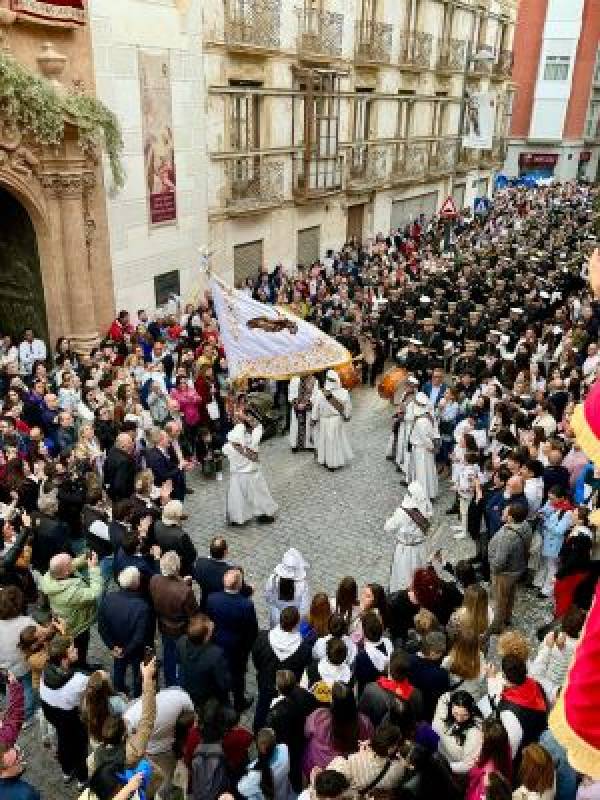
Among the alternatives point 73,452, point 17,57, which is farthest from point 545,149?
point 73,452

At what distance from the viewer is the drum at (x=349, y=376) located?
1366 cm

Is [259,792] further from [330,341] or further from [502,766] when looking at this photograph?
[330,341]

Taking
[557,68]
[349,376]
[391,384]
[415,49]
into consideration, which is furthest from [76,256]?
[557,68]

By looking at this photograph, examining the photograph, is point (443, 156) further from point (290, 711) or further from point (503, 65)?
point (290, 711)

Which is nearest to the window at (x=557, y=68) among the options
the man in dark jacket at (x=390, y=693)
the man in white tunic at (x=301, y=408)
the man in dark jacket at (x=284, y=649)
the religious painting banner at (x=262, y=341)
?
the man in white tunic at (x=301, y=408)

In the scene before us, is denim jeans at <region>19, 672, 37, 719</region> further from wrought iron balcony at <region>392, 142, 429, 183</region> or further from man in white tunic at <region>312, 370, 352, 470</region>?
wrought iron balcony at <region>392, 142, 429, 183</region>

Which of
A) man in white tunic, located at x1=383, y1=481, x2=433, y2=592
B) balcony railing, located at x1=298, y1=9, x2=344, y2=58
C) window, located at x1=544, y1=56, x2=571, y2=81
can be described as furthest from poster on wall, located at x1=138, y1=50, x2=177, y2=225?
window, located at x1=544, y1=56, x2=571, y2=81

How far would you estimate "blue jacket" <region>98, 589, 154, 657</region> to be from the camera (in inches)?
219

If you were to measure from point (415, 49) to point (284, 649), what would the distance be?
25823 mm

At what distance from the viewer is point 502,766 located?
4.17 m

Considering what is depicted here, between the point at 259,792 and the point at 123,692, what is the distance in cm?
221

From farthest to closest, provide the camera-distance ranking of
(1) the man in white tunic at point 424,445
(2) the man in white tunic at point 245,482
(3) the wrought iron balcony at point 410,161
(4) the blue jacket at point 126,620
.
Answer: (3) the wrought iron balcony at point 410,161 < (1) the man in white tunic at point 424,445 < (2) the man in white tunic at point 245,482 < (4) the blue jacket at point 126,620

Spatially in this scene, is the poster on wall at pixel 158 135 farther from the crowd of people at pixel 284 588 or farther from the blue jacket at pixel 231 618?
the blue jacket at pixel 231 618

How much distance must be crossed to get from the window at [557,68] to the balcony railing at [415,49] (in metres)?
27.2
